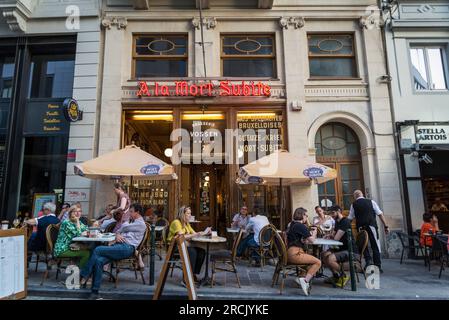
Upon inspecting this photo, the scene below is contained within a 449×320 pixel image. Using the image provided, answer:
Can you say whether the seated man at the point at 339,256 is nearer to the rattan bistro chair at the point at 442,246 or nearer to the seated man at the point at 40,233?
the rattan bistro chair at the point at 442,246

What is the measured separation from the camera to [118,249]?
559 cm

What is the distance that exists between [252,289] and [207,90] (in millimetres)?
6540

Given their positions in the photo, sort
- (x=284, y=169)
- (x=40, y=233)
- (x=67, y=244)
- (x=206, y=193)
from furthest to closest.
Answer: (x=206, y=193) < (x=284, y=169) < (x=40, y=233) < (x=67, y=244)

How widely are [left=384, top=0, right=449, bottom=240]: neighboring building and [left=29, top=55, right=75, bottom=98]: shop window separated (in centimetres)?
1113

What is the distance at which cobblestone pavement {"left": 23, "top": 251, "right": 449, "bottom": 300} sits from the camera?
18.0ft

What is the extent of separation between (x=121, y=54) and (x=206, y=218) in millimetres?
6373

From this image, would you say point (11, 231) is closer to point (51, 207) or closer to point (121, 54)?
point (51, 207)

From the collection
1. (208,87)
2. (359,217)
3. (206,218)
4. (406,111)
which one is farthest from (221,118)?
(406,111)

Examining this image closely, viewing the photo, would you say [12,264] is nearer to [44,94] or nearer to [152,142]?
[152,142]

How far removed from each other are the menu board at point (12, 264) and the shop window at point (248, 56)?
7.88 m

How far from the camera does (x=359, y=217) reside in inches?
291

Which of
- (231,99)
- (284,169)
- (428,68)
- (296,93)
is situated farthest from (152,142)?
(428,68)

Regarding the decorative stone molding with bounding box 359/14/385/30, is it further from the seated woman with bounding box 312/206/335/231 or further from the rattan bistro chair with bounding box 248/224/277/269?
the rattan bistro chair with bounding box 248/224/277/269

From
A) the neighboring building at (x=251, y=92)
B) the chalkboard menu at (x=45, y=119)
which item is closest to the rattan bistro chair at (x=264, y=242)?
the neighboring building at (x=251, y=92)
